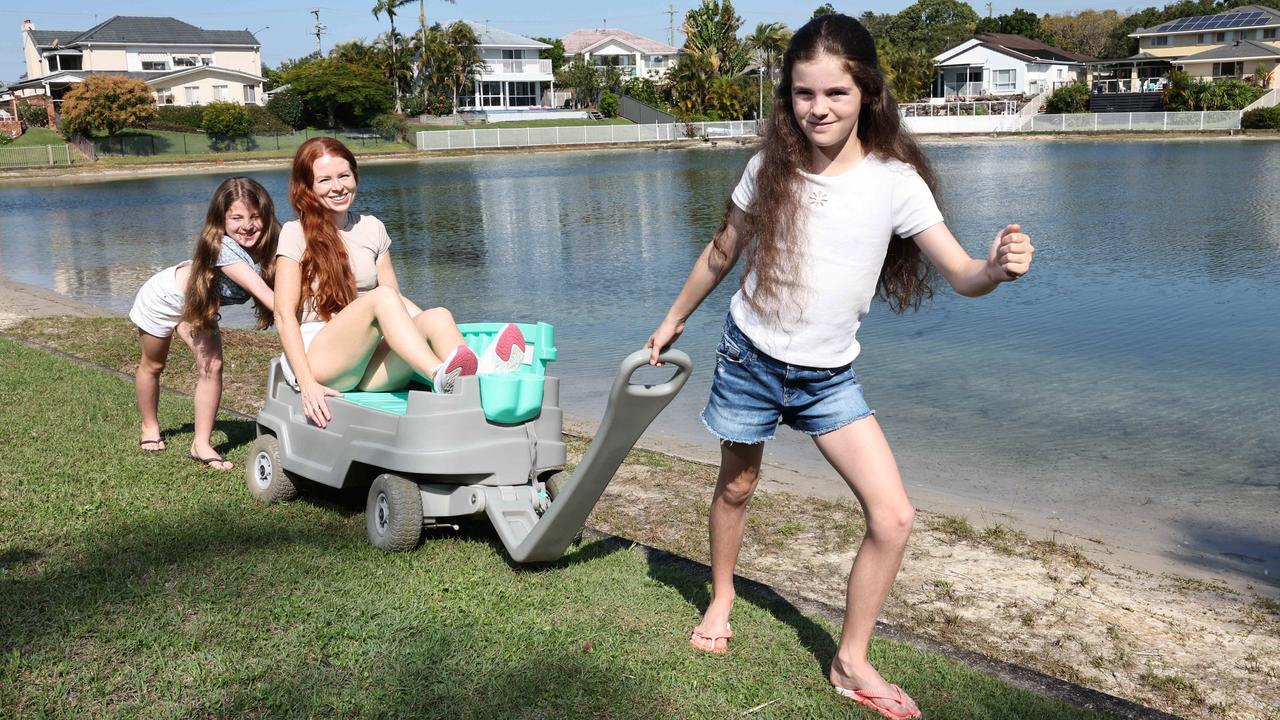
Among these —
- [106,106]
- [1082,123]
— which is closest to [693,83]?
[1082,123]

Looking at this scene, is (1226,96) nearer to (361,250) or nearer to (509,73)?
(509,73)

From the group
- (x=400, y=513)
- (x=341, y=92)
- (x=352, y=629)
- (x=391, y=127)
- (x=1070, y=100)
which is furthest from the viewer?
(x=1070, y=100)

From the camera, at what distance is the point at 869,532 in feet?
10.3

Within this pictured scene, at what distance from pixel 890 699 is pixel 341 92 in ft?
215

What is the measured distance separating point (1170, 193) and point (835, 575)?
2419 cm

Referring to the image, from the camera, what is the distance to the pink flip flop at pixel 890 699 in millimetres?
3125

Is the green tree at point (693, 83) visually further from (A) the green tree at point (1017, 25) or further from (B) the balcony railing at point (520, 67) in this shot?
(A) the green tree at point (1017, 25)

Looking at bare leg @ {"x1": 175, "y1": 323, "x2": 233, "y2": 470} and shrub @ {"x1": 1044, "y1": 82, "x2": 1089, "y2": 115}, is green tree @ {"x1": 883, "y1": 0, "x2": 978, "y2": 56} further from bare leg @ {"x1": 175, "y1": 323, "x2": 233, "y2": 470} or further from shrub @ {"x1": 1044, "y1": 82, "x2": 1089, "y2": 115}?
bare leg @ {"x1": 175, "y1": 323, "x2": 233, "y2": 470}

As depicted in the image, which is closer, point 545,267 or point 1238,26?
point 545,267

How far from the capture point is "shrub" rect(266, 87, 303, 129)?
2527 inches

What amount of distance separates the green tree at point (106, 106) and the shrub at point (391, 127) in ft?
40.2

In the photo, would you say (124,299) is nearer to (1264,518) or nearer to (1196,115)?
(1264,518)

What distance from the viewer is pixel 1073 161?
38.9 metres

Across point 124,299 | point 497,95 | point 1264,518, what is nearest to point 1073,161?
point 124,299
